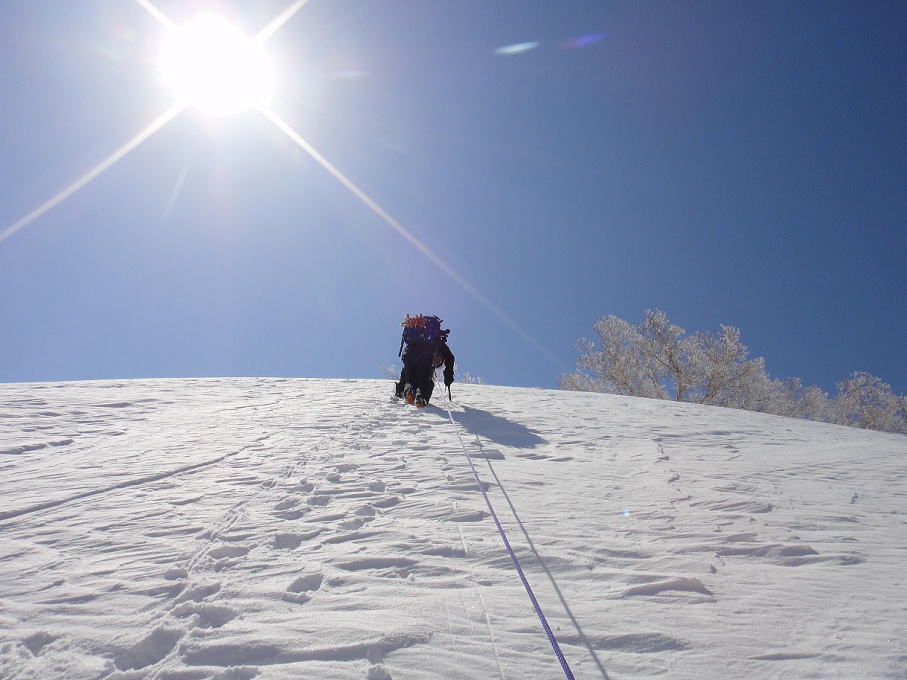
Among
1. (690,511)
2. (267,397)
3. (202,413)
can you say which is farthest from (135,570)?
(267,397)

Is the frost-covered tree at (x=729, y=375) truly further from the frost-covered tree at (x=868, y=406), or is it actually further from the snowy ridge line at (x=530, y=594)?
the snowy ridge line at (x=530, y=594)

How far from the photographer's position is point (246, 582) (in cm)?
208

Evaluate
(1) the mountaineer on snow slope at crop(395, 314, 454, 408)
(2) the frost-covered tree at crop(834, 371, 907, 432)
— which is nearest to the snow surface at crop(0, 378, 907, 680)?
(1) the mountaineer on snow slope at crop(395, 314, 454, 408)

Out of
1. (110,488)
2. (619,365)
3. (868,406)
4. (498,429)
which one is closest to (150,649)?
(110,488)

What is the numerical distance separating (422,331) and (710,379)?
16465mm

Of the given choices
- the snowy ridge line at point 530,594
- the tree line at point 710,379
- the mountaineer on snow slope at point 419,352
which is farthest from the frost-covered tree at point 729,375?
the snowy ridge line at point 530,594

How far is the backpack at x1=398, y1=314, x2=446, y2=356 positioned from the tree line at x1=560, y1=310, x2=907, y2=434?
40.1 feet

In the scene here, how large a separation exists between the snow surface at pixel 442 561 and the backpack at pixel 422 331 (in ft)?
13.5

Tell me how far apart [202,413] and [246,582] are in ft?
21.5

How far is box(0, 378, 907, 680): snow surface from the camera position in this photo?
5.19ft

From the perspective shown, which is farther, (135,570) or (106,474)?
(106,474)

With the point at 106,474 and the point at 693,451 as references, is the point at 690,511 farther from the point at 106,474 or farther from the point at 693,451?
the point at 106,474

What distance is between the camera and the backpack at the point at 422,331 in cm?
909

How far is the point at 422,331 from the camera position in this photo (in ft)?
30.0
